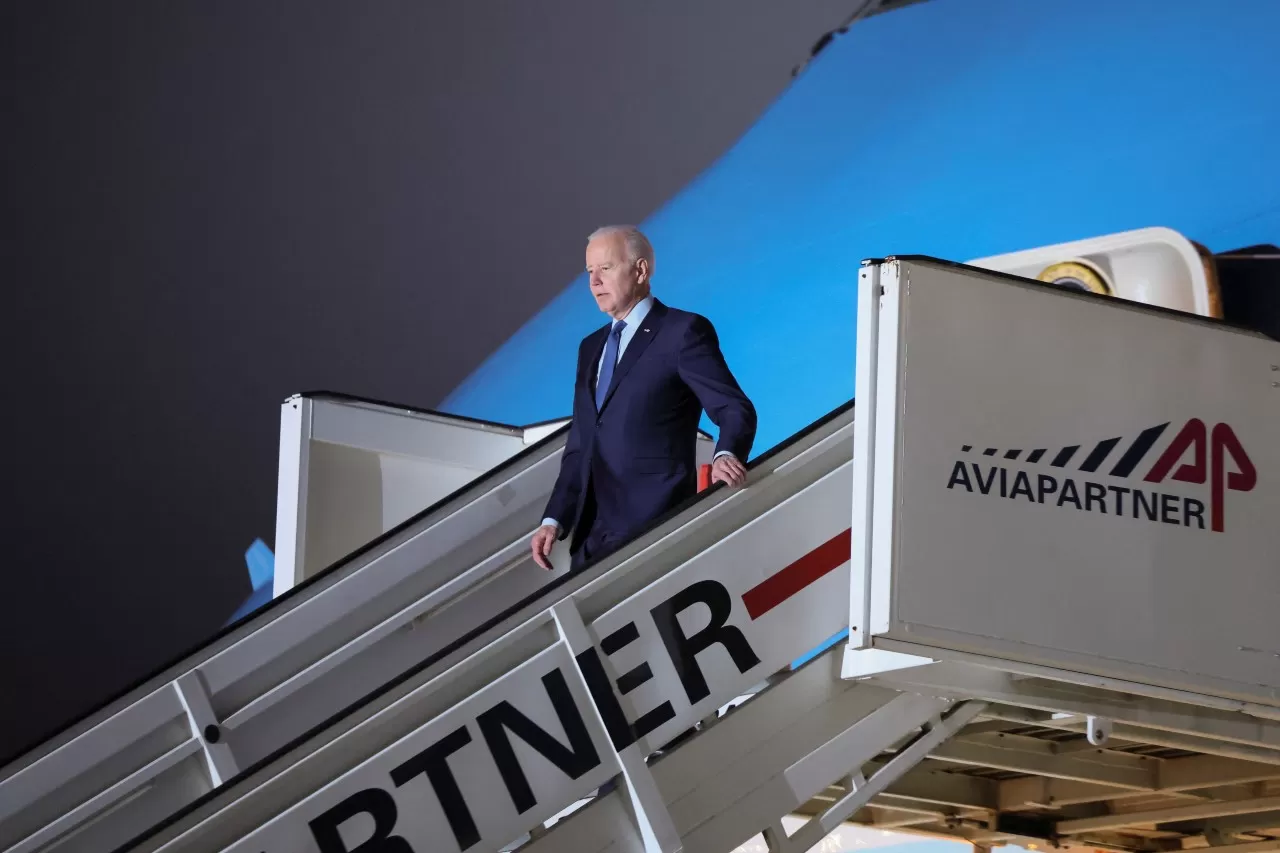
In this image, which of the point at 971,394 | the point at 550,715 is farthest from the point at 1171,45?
the point at 550,715

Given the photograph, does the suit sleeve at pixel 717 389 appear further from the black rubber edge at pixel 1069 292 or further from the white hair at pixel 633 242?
the black rubber edge at pixel 1069 292

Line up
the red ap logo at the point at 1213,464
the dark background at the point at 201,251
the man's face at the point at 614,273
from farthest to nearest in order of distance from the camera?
the dark background at the point at 201,251
the man's face at the point at 614,273
the red ap logo at the point at 1213,464

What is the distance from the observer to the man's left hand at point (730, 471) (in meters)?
3.23

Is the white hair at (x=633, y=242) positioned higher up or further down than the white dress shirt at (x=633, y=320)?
higher up

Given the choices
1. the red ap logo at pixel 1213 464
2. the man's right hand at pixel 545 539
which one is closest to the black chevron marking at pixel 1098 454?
the red ap logo at pixel 1213 464

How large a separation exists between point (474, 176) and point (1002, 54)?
3.12 m

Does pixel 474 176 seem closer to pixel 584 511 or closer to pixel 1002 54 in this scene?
pixel 1002 54

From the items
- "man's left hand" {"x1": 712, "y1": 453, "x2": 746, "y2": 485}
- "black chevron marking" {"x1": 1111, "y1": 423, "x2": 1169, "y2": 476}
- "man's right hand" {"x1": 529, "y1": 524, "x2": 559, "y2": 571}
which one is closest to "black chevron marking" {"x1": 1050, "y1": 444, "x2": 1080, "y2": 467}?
"black chevron marking" {"x1": 1111, "y1": 423, "x2": 1169, "y2": 476}

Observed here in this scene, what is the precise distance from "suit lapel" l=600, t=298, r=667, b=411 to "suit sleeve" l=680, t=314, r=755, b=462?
0.33 feet

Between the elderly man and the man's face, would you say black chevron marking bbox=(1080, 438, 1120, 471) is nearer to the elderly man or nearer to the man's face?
the elderly man

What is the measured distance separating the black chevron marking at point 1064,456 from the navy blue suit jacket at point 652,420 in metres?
0.78

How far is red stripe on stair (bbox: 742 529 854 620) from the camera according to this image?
3.21 meters

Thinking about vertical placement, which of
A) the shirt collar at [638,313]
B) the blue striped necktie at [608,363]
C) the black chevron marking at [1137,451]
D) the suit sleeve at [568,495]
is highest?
Result: the shirt collar at [638,313]

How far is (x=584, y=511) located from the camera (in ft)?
12.2
